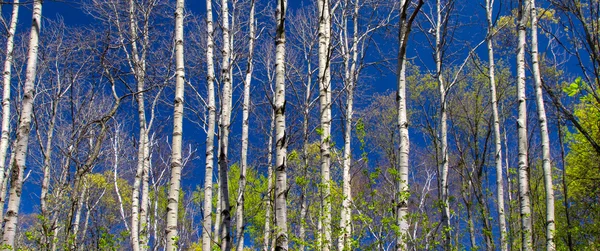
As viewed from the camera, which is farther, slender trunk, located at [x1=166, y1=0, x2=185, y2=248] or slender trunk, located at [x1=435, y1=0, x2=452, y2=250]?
slender trunk, located at [x1=435, y1=0, x2=452, y2=250]

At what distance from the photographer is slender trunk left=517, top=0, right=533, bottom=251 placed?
18.0ft

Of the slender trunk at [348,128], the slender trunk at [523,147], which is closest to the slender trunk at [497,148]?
the slender trunk at [523,147]

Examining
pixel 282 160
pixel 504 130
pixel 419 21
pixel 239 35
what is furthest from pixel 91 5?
pixel 504 130

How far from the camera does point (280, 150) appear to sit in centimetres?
364

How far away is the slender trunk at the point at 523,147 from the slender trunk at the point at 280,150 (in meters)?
3.44

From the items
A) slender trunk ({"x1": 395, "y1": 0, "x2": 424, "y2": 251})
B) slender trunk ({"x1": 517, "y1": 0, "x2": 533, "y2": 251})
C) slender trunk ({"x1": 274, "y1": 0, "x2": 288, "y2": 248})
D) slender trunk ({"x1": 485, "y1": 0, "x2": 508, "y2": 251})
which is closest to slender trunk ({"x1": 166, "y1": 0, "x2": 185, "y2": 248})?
slender trunk ({"x1": 274, "y1": 0, "x2": 288, "y2": 248})

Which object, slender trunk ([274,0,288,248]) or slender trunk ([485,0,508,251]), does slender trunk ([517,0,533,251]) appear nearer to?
slender trunk ([485,0,508,251])

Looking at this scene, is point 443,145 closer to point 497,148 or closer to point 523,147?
point 497,148

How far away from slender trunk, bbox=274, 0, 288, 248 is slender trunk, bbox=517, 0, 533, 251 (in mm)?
3438

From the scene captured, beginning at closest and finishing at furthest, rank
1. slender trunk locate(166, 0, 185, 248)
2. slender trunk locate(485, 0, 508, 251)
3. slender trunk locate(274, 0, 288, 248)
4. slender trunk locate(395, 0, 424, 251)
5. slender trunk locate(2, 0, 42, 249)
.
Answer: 1. slender trunk locate(274, 0, 288, 248)
2. slender trunk locate(395, 0, 424, 251)
3. slender trunk locate(166, 0, 185, 248)
4. slender trunk locate(2, 0, 42, 249)
5. slender trunk locate(485, 0, 508, 251)

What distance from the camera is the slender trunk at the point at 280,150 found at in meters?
3.45

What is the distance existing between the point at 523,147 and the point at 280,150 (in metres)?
3.77

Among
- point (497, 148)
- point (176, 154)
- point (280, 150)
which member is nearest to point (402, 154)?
point (280, 150)

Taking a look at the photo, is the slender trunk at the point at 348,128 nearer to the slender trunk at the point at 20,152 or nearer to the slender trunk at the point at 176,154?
the slender trunk at the point at 176,154
